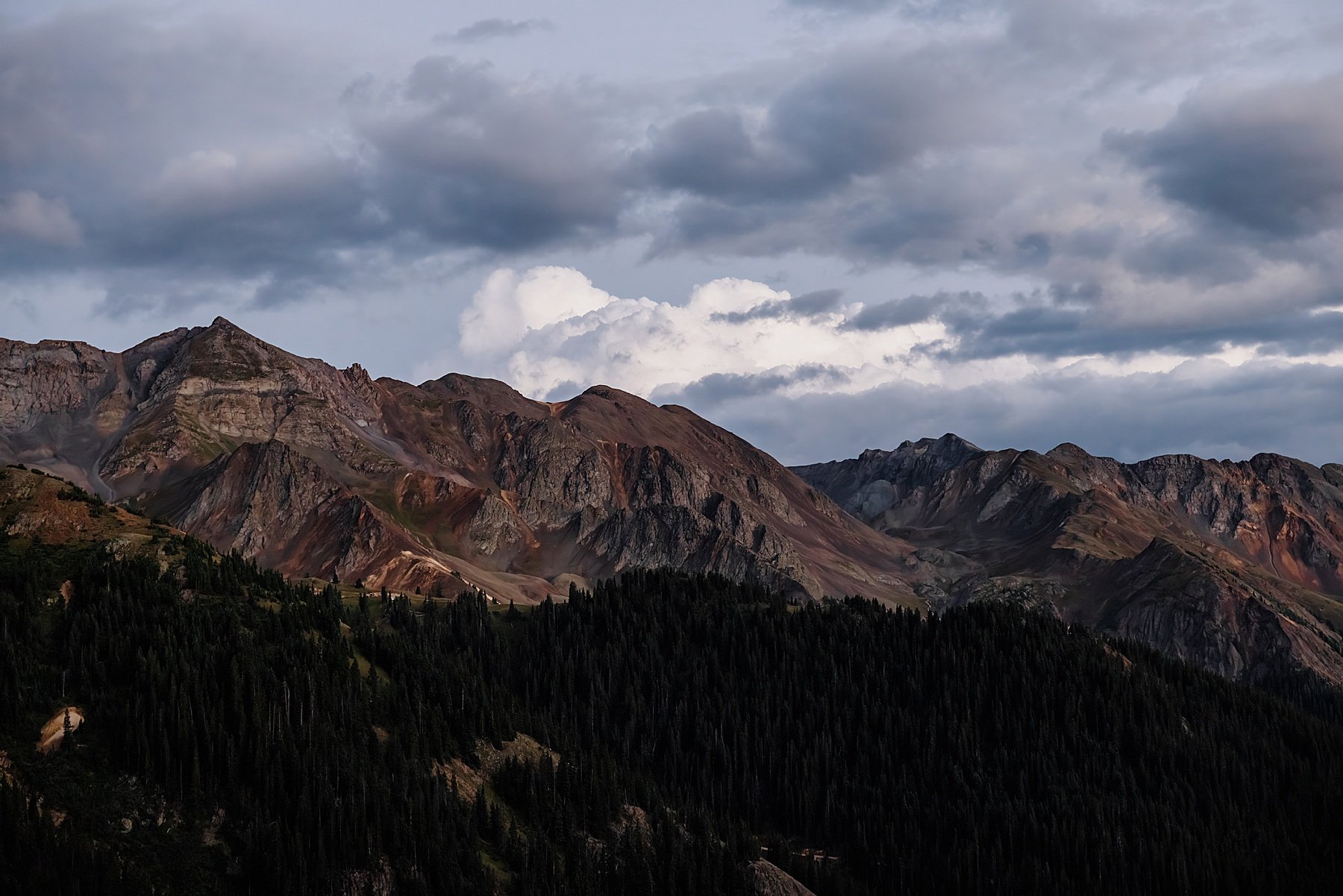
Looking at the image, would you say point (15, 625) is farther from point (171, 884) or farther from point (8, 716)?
point (171, 884)

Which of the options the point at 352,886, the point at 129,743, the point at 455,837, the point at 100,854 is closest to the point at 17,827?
the point at 100,854

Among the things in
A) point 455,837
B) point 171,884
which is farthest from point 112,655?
point 455,837

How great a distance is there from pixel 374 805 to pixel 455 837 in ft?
44.4

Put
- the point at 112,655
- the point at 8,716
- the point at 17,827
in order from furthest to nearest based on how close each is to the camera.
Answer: the point at 112,655 → the point at 8,716 → the point at 17,827

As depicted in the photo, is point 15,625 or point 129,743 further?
point 15,625

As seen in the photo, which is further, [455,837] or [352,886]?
[455,837]

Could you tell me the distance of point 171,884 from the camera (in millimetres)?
164125

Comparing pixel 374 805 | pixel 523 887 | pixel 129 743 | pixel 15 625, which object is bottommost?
pixel 523 887

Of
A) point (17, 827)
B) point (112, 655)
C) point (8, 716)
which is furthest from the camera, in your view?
point (112, 655)

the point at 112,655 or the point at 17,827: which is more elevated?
the point at 112,655

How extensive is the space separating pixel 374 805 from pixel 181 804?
29.7m

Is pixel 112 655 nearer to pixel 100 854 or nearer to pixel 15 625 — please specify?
pixel 15 625

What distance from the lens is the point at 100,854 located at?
160 meters

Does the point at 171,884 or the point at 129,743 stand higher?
the point at 129,743
